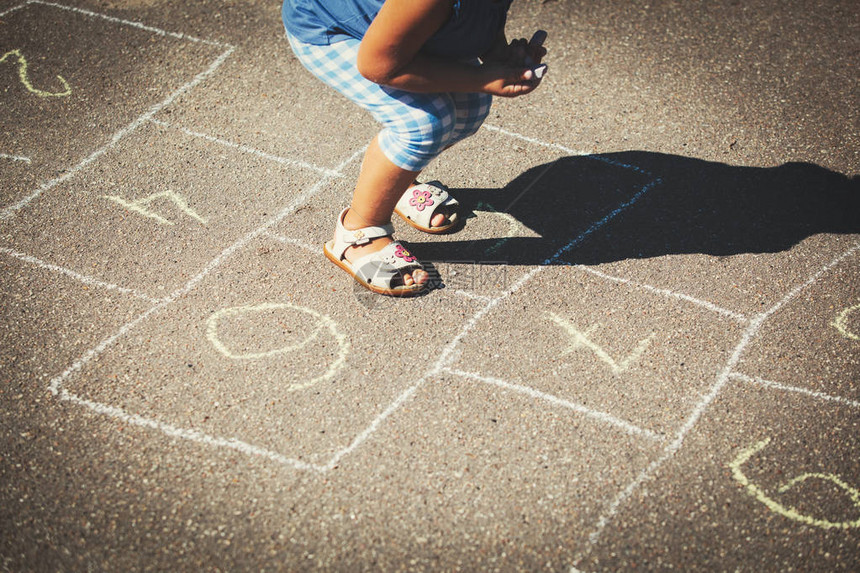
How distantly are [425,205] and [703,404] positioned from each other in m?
1.52

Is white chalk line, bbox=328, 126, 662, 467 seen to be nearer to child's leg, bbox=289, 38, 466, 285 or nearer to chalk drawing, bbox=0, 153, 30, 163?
child's leg, bbox=289, 38, 466, 285

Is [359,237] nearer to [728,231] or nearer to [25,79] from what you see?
[728,231]

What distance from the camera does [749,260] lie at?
3.48 m

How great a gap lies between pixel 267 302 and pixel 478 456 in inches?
45.5

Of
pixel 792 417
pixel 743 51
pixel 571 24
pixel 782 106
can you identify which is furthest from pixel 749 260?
pixel 571 24

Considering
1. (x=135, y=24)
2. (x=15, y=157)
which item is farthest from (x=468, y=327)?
(x=135, y=24)

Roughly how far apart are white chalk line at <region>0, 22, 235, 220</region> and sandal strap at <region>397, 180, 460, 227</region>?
5.41 feet

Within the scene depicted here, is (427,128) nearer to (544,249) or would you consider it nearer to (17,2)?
(544,249)

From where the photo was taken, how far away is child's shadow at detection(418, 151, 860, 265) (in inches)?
139

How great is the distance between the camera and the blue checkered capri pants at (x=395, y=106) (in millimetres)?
2918

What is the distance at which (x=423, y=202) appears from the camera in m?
3.58

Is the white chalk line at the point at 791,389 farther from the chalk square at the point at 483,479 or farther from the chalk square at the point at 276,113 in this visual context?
the chalk square at the point at 276,113

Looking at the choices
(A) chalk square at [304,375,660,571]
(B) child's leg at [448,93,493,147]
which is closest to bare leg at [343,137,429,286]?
(B) child's leg at [448,93,493,147]

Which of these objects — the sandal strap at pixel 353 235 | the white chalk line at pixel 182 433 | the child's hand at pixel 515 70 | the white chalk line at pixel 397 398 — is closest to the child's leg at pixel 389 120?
the sandal strap at pixel 353 235
